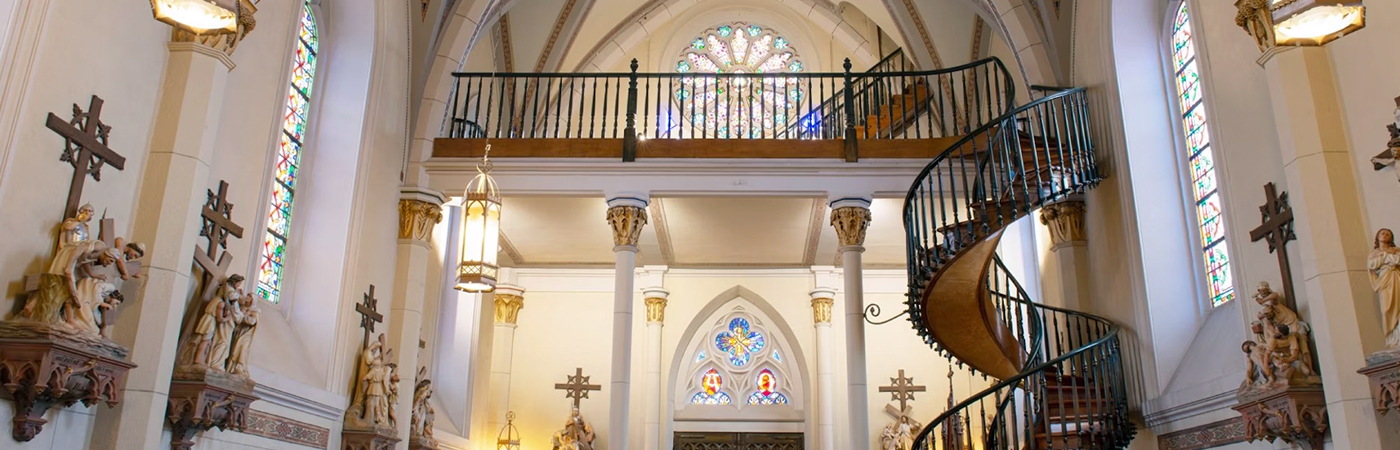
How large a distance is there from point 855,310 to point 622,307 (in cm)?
222

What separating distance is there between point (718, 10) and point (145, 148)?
11.6m

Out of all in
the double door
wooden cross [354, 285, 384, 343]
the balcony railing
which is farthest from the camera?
the double door

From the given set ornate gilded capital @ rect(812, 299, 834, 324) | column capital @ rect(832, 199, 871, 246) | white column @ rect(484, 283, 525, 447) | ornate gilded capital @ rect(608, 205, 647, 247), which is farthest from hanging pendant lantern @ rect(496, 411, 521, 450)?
column capital @ rect(832, 199, 871, 246)

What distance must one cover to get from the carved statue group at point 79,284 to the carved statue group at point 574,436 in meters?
8.53

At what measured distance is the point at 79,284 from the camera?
14.4 ft

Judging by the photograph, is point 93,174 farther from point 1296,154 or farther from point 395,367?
point 1296,154

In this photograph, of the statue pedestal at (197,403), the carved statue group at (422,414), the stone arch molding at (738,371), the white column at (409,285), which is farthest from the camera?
the stone arch molding at (738,371)

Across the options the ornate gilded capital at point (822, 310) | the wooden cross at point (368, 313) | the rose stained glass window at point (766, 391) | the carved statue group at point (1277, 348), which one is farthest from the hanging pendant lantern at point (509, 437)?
the carved statue group at point (1277, 348)

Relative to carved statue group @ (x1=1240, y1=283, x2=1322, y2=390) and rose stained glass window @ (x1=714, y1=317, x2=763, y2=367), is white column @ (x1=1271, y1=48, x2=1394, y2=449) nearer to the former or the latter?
carved statue group @ (x1=1240, y1=283, x2=1322, y2=390)

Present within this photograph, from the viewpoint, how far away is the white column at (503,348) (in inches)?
529

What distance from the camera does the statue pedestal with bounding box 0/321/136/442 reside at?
4.07m

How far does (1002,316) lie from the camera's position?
9102 millimetres

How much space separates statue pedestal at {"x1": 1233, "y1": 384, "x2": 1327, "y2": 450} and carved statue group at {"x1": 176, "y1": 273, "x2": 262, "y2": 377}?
574 centimetres

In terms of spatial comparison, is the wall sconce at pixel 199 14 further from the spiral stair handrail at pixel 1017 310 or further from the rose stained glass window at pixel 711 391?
the rose stained glass window at pixel 711 391
